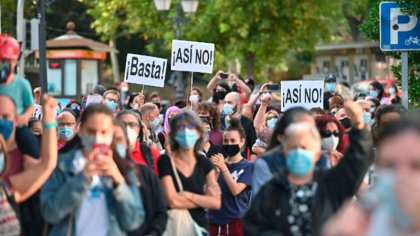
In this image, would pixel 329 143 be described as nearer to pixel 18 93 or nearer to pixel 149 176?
pixel 149 176

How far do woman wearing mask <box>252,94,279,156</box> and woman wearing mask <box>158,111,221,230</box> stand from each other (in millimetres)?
3765

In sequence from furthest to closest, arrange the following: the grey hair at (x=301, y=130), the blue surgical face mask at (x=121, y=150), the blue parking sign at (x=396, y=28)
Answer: the blue parking sign at (x=396, y=28)
the blue surgical face mask at (x=121, y=150)
the grey hair at (x=301, y=130)

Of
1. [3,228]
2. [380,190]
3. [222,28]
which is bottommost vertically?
[3,228]

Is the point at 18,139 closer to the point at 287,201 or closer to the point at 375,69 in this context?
the point at 287,201

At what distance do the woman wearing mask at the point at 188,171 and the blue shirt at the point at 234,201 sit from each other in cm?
214

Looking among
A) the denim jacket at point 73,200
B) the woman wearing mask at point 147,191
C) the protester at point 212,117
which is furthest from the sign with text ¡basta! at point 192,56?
the denim jacket at point 73,200

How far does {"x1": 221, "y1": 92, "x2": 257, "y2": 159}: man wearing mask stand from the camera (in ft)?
45.0

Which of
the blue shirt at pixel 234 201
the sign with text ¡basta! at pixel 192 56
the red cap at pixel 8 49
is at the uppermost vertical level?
the sign with text ¡basta! at pixel 192 56

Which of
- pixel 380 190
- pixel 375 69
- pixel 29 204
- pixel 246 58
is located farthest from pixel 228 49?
pixel 380 190

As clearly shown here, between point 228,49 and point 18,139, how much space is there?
30605mm

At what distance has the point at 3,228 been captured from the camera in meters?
6.86

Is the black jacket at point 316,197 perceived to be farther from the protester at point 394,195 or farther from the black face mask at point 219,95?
the black face mask at point 219,95

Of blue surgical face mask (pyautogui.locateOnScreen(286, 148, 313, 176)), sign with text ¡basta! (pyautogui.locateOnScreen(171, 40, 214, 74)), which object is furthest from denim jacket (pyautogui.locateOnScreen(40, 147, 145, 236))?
sign with text ¡basta! (pyautogui.locateOnScreen(171, 40, 214, 74))

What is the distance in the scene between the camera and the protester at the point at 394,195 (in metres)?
4.01
